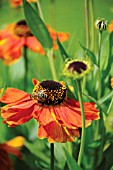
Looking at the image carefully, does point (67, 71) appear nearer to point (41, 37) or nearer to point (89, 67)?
point (89, 67)

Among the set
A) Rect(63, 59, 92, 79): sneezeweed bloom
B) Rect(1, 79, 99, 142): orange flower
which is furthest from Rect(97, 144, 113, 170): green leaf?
Rect(63, 59, 92, 79): sneezeweed bloom

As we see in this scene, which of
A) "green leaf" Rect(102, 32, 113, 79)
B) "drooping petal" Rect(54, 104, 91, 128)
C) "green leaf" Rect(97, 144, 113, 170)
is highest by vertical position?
"green leaf" Rect(102, 32, 113, 79)

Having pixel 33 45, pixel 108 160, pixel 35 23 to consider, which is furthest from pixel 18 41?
pixel 108 160

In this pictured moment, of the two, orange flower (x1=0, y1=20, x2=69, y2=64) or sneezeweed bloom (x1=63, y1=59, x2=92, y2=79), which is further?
orange flower (x1=0, y1=20, x2=69, y2=64)

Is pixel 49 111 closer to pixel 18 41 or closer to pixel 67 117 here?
pixel 67 117

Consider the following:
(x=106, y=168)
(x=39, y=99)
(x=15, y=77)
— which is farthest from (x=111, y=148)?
(x=15, y=77)

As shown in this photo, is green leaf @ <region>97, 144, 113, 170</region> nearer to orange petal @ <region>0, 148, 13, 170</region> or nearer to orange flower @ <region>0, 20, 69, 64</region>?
orange petal @ <region>0, 148, 13, 170</region>

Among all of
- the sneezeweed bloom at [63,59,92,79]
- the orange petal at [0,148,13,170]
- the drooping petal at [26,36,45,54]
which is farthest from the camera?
the drooping petal at [26,36,45,54]
